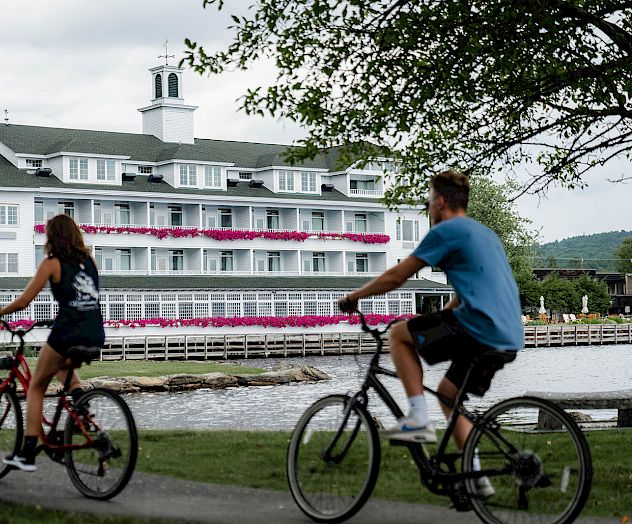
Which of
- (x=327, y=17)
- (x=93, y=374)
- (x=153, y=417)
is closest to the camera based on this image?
(x=327, y=17)

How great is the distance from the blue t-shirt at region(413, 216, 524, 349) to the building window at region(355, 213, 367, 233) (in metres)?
74.8

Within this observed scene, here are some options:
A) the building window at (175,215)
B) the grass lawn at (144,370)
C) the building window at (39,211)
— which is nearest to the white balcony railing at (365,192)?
the building window at (175,215)

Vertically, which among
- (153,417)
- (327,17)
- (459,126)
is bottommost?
(153,417)

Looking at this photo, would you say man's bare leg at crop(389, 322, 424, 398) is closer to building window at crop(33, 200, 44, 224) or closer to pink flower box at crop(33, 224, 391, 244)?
pink flower box at crop(33, 224, 391, 244)

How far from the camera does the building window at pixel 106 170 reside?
7162cm

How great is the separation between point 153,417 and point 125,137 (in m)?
50.4

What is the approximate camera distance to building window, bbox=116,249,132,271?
7150 cm

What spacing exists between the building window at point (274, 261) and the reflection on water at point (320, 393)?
10547 millimetres

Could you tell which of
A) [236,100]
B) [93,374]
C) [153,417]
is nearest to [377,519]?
[236,100]

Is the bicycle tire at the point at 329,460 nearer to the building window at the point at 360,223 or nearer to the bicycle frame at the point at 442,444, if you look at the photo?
the bicycle frame at the point at 442,444

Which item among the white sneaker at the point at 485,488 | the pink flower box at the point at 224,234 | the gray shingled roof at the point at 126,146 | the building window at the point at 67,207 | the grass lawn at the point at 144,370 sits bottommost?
the grass lawn at the point at 144,370

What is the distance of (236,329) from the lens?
237ft

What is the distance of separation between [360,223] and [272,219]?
21.4 feet

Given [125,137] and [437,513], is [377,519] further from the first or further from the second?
[125,137]
